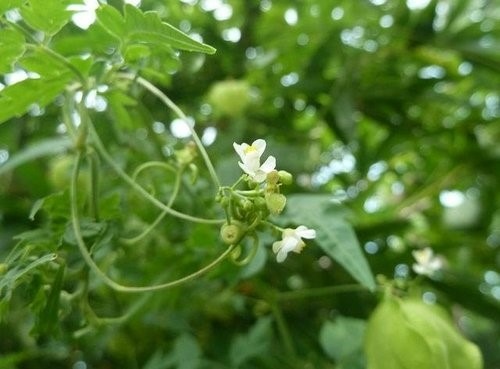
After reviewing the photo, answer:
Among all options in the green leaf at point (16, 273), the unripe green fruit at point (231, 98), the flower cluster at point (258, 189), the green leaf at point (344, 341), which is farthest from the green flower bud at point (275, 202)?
the unripe green fruit at point (231, 98)

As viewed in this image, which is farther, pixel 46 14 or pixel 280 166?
pixel 280 166

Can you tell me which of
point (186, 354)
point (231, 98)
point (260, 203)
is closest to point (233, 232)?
point (260, 203)

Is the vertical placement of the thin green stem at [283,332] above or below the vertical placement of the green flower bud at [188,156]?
below

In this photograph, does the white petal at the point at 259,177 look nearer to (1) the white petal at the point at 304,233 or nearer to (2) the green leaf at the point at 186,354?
(1) the white petal at the point at 304,233

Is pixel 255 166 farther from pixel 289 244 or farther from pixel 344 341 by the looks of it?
pixel 344 341

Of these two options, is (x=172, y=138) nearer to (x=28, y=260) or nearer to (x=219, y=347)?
(x=219, y=347)

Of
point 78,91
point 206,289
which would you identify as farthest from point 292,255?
point 78,91
